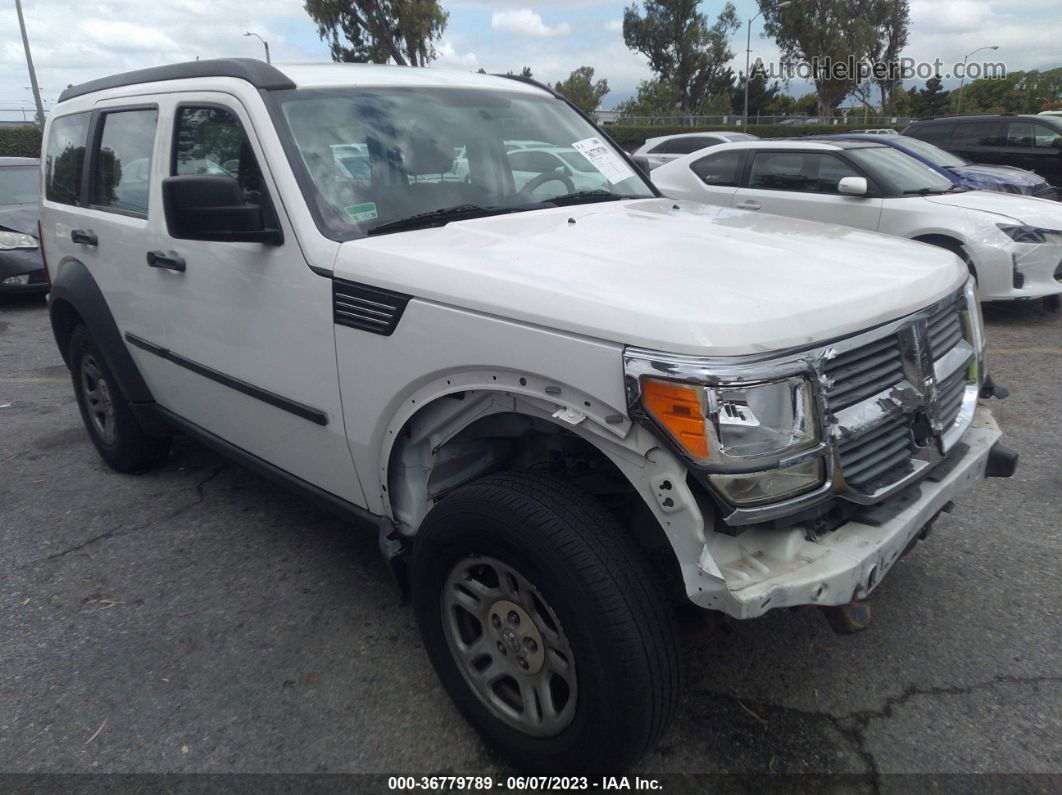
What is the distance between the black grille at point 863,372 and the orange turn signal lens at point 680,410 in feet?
1.18

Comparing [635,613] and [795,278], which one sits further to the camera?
[795,278]

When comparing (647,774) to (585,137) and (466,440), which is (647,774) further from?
(585,137)

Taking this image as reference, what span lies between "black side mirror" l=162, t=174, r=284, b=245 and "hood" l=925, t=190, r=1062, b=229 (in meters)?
6.48

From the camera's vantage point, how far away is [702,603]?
191 cm

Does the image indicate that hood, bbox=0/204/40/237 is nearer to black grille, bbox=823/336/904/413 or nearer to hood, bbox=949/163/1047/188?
black grille, bbox=823/336/904/413

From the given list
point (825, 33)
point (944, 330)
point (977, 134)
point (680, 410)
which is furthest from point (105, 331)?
point (825, 33)

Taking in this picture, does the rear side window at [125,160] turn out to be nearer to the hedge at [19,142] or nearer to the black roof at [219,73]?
the black roof at [219,73]

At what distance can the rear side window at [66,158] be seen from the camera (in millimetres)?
4227

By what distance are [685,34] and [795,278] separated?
55355mm

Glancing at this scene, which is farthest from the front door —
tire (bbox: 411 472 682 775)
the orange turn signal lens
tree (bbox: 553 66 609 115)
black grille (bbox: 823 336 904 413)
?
tree (bbox: 553 66 609 115)

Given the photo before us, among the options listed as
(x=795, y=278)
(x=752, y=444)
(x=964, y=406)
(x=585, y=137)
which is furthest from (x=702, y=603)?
(x=585, y=137)

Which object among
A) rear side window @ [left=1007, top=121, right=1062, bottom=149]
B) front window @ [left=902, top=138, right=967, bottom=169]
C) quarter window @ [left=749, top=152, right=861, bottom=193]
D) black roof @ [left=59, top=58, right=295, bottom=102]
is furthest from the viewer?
rear side window @ [left=1007, top=121, right=1062, bottom=149]

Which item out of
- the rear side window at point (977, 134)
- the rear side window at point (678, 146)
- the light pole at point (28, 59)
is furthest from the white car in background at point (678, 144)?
the light pole at point (28, 59)

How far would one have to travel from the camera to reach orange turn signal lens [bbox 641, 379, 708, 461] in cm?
184
